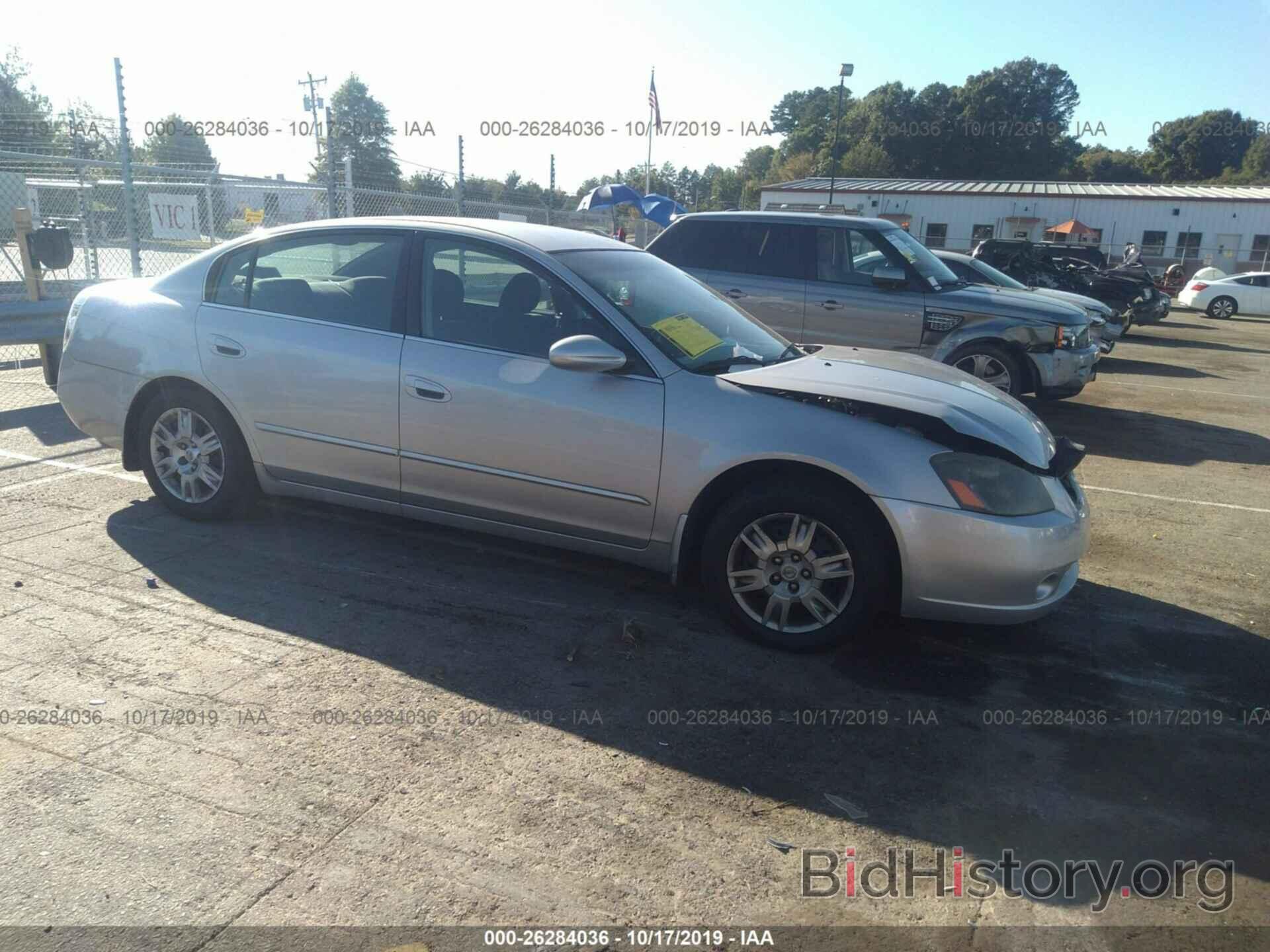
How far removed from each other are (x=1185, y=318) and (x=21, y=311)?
28.7m

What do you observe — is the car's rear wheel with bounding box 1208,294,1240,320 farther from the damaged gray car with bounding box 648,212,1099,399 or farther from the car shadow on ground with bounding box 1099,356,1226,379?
the damaged gray car with bounding box 648,212,1099,399

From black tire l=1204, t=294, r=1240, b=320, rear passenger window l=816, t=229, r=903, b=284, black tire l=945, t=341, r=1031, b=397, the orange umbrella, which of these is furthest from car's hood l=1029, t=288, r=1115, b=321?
the orange umbrella

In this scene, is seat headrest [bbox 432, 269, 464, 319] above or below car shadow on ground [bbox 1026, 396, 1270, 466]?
above

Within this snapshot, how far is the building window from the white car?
16535mm

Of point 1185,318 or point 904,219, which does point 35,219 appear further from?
point 904,219

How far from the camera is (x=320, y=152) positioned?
17469 mm

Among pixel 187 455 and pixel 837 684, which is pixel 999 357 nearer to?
pixel 837 684

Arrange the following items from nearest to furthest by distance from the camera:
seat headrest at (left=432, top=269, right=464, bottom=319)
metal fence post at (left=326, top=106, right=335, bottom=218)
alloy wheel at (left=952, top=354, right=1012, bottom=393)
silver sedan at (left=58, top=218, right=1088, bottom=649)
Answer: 1. silver sedan at (left=58, top=218, right=1088, bottom=649)
2. seat headrest at (left=432, top=269, right=464, bottom=319)
3. alloy wheel at (left=952, top=354, right=1012, bottom=393)
4. metal fence post at (left=326, top=106, right=335, bottom=218)

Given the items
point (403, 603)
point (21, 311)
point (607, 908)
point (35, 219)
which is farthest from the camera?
point (35, 219)

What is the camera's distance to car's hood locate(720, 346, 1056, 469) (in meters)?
3.89

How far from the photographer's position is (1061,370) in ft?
30.3

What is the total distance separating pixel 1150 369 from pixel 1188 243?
33.4m

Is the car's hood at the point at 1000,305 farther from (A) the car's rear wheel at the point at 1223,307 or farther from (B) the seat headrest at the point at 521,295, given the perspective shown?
(A) the car's rear wheel at the point at 1223,307

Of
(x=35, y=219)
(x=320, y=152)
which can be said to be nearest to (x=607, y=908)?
(x=35, y=219)
